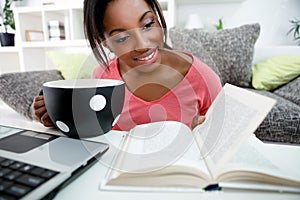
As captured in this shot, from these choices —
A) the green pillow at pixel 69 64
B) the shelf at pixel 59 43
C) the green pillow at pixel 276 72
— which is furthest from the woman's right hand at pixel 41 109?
the shelf at pixel 59 43

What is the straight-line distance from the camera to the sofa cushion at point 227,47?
4.61 ft

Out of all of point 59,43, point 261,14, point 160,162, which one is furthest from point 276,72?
point 59,43

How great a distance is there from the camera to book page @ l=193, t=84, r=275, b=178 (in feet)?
1.00

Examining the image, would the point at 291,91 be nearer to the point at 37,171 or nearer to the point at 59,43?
the point at 37,171

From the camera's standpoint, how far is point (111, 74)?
0.83 meters

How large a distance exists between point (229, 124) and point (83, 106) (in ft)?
0.83

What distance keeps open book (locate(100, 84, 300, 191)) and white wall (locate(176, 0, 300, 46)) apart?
1.69 metres

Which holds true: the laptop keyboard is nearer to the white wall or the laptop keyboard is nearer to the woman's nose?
the woman's nose

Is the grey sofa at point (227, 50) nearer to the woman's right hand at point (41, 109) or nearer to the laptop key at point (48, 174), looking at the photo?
the woman's right hand at point (41, 109)

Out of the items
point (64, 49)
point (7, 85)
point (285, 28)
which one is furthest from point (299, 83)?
point (64, 49)

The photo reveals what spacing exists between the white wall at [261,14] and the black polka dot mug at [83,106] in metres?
1.69

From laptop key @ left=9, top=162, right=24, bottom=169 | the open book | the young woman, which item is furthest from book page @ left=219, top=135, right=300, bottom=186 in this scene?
laptop key @ left=9, top=162, right=24, bottom=169

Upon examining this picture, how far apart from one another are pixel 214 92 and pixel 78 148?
461 mm

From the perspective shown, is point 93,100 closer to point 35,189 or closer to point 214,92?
point 35,189
